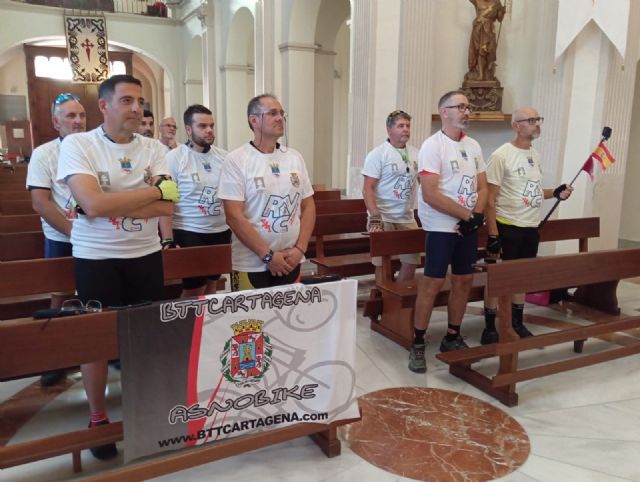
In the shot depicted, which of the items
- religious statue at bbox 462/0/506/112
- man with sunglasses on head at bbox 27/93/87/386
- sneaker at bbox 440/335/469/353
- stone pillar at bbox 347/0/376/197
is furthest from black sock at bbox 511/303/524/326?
religious statue at bbox 462/0/506/112

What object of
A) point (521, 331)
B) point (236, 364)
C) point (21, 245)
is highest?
point (21, 245)

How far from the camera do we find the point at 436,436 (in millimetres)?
2746

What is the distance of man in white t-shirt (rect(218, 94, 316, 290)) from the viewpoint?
9.07 feet

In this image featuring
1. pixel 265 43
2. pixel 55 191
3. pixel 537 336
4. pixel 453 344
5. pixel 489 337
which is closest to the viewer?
pixel 55 191

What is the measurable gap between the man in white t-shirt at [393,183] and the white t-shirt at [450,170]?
77cm

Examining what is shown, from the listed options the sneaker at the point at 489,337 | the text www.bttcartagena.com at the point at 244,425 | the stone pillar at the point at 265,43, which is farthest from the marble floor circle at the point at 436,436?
the stone pillar at the point at 265,43

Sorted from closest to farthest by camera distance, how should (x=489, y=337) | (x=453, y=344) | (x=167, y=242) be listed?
(x=167, y=242), (x=453, y=344), (x=489, y=337)

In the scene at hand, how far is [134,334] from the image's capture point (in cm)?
205

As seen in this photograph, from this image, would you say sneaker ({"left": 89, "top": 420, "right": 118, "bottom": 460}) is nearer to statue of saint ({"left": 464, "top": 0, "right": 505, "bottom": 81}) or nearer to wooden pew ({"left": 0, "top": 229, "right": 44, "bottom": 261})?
wooden pew ({"left": 0, "top": 229, "right": 44, "bottom": 261})

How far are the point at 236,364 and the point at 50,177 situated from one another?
168 centimetres

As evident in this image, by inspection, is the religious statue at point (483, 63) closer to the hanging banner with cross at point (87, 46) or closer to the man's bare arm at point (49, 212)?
the man's bare arm at point (49, 212)

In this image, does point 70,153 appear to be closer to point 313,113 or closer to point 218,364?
point 218,364

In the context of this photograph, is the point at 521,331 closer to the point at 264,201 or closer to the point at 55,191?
the point at 264,201

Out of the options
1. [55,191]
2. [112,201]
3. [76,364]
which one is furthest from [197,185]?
[76,364]
